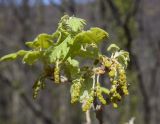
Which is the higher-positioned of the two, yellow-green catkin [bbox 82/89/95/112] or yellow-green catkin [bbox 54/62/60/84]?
yellow-green catkin [bbox 54/62/60/84]

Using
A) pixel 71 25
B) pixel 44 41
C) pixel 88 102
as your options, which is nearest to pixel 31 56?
pixel 44 41

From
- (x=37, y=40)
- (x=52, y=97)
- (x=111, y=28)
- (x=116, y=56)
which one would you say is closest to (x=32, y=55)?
(x=37, y=40)

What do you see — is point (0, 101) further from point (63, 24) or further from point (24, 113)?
point (63, 24)

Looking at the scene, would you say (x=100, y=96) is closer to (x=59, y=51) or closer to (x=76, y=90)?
(x=76, y=90)

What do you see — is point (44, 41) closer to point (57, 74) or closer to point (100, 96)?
point (57, 74)

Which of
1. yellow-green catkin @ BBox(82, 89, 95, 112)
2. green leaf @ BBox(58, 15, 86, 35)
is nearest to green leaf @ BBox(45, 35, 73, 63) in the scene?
green leaf @ BBox(58, 15, 86, 35)

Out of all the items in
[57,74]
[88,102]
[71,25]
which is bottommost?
[88,102]

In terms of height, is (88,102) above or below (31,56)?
below

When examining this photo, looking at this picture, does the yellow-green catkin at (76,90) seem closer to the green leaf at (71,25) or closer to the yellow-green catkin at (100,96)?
the yellow-green catkin at (100,96)

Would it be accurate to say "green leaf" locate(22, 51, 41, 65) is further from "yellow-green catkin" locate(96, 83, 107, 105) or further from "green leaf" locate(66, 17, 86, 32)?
"yellow-green catkin" locate(96, 83, 107, 105)

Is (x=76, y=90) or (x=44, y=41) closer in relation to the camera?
(x=76, y=90)
